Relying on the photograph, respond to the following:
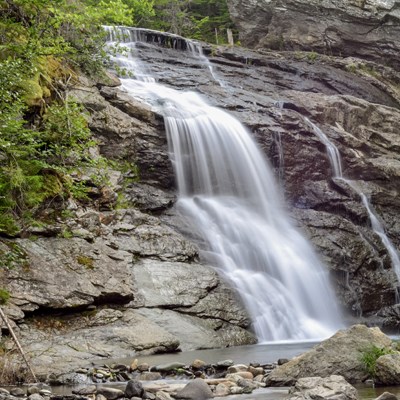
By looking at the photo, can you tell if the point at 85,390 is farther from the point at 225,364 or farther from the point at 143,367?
the point at 225,364

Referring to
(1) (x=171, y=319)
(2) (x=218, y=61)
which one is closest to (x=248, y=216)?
(1) (x=171, y=319)

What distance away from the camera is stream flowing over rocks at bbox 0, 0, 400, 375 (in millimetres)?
9961

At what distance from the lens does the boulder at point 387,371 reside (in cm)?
615

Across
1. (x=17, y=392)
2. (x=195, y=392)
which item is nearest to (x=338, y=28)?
(x=195, y=392)

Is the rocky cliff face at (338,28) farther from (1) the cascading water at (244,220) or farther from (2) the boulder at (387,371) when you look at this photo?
(2) the boulder at (387,371)

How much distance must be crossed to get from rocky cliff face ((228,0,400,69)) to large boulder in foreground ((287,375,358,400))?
26.1 meters

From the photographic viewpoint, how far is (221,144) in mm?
17359

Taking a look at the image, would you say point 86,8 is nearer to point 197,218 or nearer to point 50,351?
point 197,218

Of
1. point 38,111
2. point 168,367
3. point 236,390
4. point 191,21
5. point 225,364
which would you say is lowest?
point 225,364

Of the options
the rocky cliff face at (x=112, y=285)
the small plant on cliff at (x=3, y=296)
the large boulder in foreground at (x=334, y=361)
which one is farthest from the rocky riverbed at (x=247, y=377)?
the small plant on cliff at (x=3, y=296)

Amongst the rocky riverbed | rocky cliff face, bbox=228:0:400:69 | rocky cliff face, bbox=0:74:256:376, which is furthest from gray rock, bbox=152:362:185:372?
rocky cliff face, bbox=228:0:400:69

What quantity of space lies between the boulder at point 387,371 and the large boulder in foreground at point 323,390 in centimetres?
106

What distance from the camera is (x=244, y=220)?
1580 cm

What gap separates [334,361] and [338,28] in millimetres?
25778
